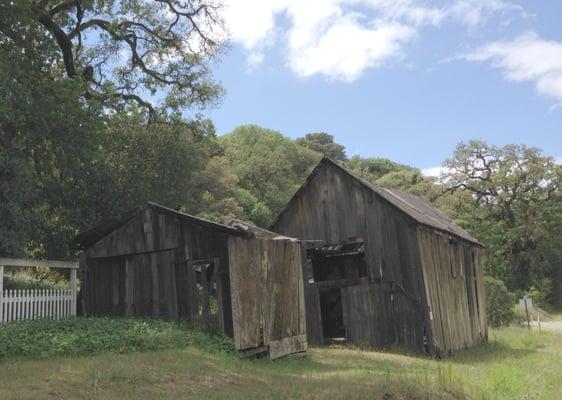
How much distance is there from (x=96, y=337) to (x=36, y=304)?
12.0 ft

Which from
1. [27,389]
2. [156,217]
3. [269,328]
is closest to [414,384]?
[269,328]

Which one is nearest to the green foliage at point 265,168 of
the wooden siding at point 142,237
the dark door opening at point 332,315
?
the dark door opening at point 332,315

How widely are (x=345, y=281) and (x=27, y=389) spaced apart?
13840 mm

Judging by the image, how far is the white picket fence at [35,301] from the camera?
45.6ft

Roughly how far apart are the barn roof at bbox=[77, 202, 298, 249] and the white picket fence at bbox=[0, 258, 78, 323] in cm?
106

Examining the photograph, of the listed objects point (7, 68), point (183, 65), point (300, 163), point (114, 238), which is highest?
point (300, 163)

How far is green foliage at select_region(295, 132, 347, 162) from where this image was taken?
82.7m

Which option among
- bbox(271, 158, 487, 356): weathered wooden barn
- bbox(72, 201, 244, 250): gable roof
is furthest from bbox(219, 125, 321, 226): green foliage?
bbox(72, 201, 244, 250): gable roof

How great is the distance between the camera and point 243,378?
10.7 m

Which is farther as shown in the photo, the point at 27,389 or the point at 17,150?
the point at 17,150

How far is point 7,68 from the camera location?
15.3 m

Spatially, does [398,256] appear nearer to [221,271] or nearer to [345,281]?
[345,281]

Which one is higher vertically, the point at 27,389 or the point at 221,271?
the point at 221,271

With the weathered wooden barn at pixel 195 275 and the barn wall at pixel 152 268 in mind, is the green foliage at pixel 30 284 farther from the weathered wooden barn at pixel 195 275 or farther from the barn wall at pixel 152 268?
the weathered wooden barn at pixel 195 275
